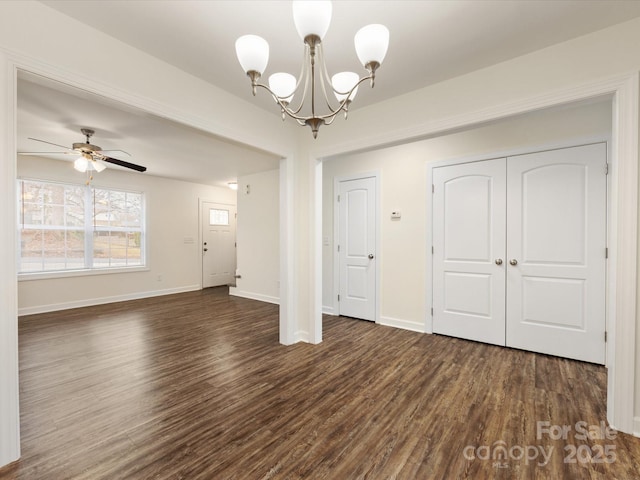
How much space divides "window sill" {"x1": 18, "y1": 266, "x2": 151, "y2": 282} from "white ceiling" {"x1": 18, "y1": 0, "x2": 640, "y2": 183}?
3.20 metres

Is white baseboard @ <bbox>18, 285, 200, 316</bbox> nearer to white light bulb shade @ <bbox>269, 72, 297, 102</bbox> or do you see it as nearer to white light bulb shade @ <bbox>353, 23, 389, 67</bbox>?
white light bulb shade @ <bbox>269, 72, 297, 102</bbox>

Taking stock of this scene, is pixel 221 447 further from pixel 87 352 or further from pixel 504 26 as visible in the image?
pixel 504 26

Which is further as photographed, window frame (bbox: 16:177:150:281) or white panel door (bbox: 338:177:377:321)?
window frame (bbox: 16:177:150:281)

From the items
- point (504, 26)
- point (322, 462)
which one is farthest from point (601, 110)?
point (322, 462)

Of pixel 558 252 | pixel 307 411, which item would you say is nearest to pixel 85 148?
pixel 307 411

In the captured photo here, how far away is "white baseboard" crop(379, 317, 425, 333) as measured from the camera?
389 centimetres

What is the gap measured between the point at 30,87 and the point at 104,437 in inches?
116

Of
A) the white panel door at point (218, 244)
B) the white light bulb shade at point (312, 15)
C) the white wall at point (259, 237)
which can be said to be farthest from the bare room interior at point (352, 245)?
the white panel door at point (218, 244)

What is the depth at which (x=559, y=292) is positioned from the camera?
120 inches

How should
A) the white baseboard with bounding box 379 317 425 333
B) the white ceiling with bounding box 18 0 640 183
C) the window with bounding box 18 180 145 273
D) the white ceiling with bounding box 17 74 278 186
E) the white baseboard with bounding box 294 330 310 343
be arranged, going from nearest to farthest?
1. the white ceiling with bounding box 18 0 640 183
2. the white ceiling with bounding box 17 74 278 186
3. the white baseboard with bounding box 294 330 310 343
4. the white baseboard with bounding box 379 317 425 333
5. the window with bounding box 18 180 145 273

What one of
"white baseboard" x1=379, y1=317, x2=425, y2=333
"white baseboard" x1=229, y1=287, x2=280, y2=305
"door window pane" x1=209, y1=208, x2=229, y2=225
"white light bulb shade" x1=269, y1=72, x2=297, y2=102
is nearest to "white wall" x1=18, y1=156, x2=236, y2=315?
"door window pane" x1=209, y1=208, x2=229, y2=225

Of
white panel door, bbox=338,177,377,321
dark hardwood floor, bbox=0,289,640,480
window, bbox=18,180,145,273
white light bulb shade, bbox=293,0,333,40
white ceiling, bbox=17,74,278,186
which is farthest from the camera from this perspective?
window, bbox=18,180,145,273

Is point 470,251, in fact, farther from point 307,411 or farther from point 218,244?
point 218,244

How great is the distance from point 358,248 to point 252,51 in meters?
3.30
